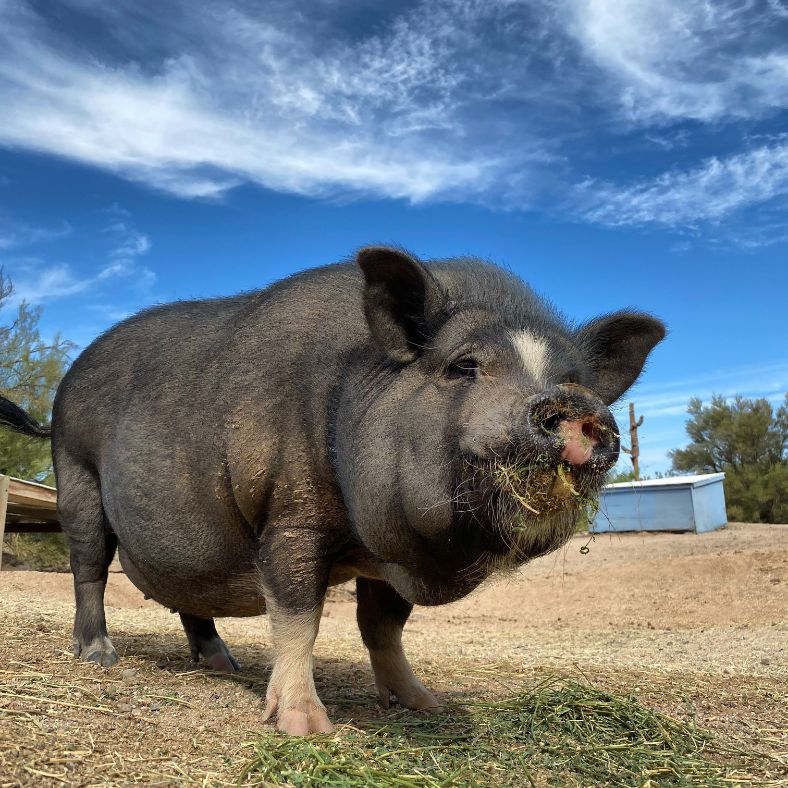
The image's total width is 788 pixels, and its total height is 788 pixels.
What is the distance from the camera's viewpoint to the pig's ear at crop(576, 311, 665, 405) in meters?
4.55

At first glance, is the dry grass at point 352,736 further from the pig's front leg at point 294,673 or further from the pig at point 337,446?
the pig at point 337,446

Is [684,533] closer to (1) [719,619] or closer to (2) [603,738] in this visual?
(1) [719,619]

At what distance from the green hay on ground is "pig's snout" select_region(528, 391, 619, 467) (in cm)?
147

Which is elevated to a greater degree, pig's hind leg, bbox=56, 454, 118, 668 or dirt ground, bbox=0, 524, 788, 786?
pig's hind leg, bbox=56, 454, 118, 668

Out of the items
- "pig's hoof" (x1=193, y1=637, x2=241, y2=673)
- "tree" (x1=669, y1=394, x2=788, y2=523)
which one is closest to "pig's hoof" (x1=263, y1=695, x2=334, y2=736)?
"pig's hoof" (x1=193, y1=637, x2=241, y2=673)

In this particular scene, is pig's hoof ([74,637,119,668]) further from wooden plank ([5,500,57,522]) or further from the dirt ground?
wooden plank ([5,500,57,522])

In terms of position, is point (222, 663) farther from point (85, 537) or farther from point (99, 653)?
point (85, 537)

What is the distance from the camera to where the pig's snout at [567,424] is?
10.5 ft

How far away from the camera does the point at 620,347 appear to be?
15.3ft

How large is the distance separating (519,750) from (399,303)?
2293 millimetres

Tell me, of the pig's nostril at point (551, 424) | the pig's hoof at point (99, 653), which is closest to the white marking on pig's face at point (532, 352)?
the pig's nostril at point (551, 424)

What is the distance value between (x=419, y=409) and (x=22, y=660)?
331cm

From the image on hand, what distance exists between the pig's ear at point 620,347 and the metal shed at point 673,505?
17011mm

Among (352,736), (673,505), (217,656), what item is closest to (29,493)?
(217,656)
